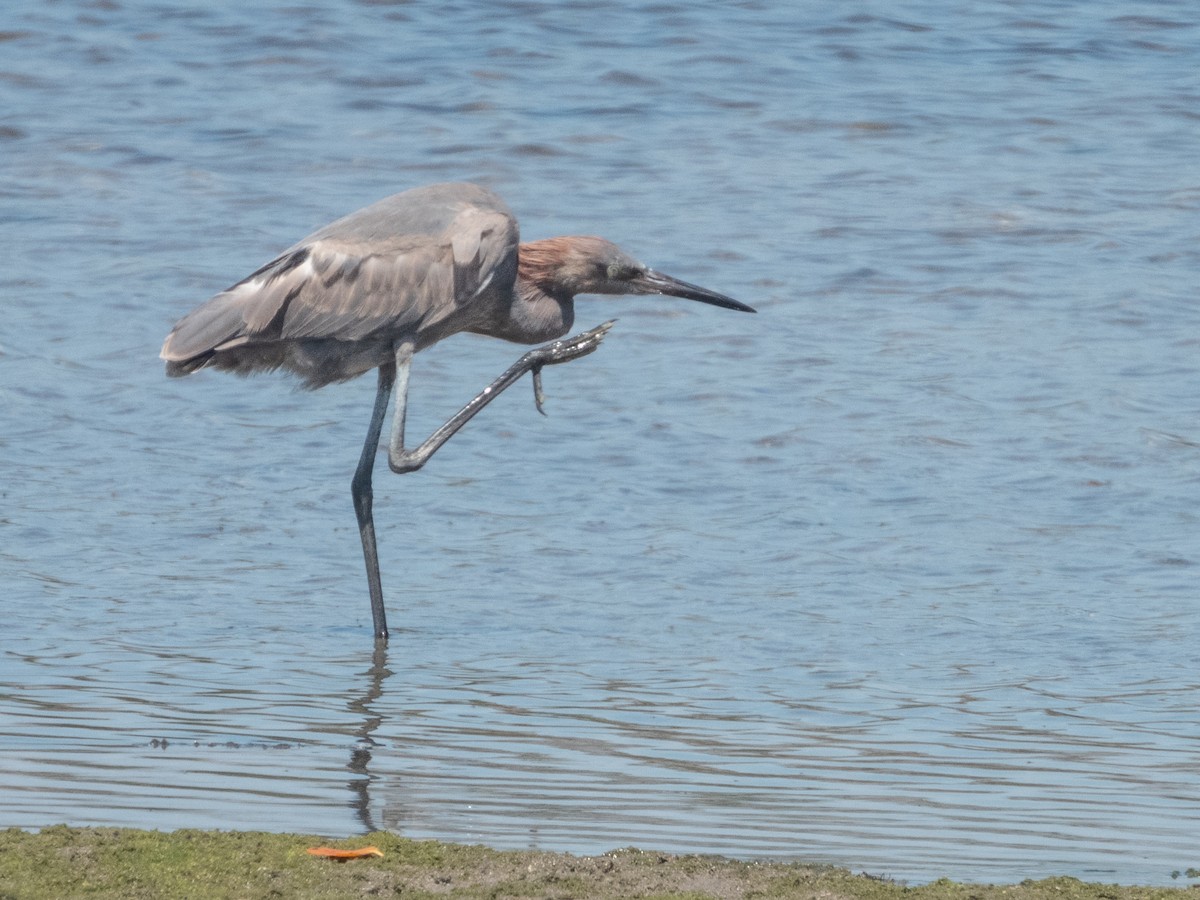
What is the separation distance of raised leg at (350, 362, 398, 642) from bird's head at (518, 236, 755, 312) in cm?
65

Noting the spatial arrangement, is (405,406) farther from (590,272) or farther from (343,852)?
(343,852)

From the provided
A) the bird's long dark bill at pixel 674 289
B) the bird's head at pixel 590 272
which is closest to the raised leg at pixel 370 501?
the bird's head at pixel 590 272

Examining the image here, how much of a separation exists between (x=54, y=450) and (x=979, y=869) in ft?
17.6

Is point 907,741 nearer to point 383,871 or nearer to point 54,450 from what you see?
point 383,871

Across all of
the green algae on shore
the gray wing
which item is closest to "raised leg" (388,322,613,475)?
the gray wing

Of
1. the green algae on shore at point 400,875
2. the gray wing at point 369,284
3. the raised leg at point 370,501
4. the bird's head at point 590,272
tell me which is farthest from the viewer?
the bird's head at point 590,272

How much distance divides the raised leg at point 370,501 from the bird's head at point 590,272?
2.12 ft

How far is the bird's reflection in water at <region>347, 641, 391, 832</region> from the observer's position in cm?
425

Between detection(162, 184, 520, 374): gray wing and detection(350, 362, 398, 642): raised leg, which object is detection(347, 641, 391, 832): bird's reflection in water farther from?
detection(162, 184, 520, 374): gray wing

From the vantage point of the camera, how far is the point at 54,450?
8.21 meters

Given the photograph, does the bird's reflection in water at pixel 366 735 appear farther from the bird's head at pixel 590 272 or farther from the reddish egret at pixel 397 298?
the bird's head at pixel 590 272

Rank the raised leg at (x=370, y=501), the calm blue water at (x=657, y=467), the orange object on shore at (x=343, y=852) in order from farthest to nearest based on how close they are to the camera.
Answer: the raised leg at (x=370, y=501) → the calm blue water at (x=657, y=467) → the orange object on shore at (x=343, y=852)

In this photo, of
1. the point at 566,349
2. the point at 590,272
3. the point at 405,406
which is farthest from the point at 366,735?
the point at 590,272

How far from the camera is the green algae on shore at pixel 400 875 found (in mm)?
3543
